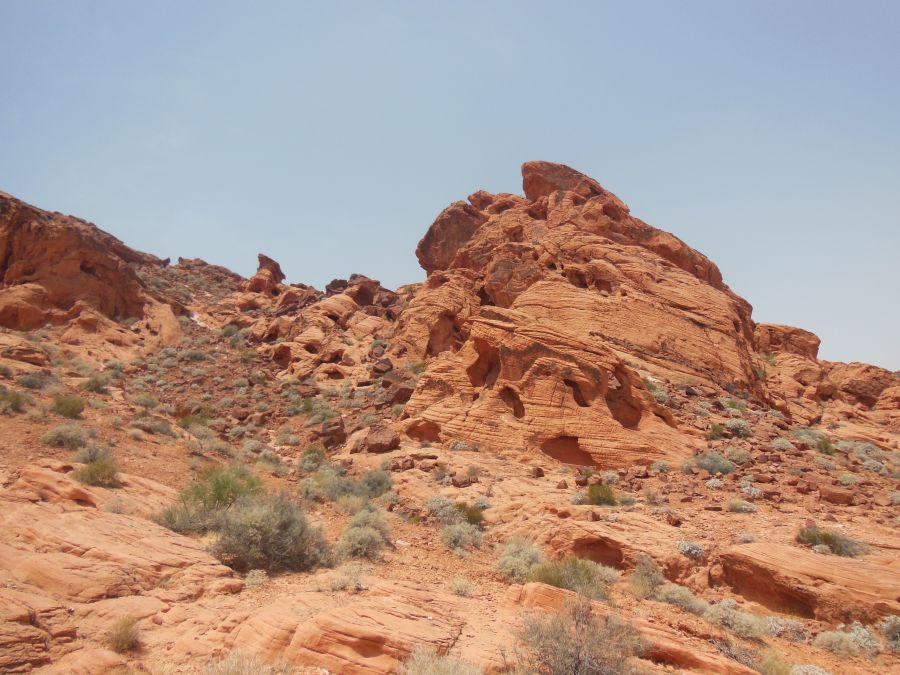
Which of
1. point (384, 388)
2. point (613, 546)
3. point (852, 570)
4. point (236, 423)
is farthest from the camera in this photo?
point (384, 388)

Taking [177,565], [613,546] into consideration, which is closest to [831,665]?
[613,546]

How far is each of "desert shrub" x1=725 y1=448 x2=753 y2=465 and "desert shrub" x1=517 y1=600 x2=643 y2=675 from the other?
37.4 feet

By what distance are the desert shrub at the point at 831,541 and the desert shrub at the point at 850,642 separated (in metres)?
2.14

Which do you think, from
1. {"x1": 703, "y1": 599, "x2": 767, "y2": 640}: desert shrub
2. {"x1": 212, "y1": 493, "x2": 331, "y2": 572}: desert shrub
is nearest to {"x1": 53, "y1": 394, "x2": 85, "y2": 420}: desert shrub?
{"x1": 212, "y1": 493, "x2": 331, "y2": 572}: desert shrub

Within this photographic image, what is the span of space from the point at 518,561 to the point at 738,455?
991 cm

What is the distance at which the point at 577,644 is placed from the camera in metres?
5.18

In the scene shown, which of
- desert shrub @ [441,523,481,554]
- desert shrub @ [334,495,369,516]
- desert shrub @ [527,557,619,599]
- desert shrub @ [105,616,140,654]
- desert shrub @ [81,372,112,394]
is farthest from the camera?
desert shrub @ [81,372,112,394]

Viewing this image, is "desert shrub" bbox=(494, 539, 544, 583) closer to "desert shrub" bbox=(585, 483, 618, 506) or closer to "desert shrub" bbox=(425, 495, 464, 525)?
"desert shrub" bbox=(425, 495, 464, 525)

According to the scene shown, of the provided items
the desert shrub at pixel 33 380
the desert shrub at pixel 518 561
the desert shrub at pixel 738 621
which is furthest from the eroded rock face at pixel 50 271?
the desert shrub at pixel 738 621

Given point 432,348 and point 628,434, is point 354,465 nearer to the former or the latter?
point 628,434

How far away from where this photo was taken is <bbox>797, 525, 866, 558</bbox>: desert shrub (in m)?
9.43

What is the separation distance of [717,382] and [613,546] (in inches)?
657

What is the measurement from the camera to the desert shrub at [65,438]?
1214 centimetres

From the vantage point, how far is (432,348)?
28781 mm
